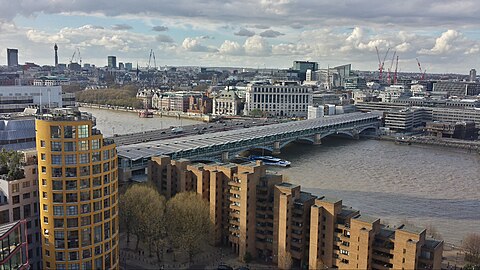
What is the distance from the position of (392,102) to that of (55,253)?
61481 millimetres

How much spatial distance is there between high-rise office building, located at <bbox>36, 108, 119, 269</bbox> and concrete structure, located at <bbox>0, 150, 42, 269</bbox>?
41.8 inches

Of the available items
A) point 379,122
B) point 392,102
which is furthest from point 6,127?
point 392,102

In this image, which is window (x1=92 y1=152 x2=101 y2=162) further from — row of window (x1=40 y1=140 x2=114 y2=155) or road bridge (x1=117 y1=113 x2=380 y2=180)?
road bridge (x1=117 y1=113 x2=380 y2=180)

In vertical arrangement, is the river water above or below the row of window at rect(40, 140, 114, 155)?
below

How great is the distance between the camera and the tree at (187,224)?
50.7ft

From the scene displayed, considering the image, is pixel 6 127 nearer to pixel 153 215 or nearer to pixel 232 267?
pixel 153 215

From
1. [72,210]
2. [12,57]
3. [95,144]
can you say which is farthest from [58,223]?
[12,57]

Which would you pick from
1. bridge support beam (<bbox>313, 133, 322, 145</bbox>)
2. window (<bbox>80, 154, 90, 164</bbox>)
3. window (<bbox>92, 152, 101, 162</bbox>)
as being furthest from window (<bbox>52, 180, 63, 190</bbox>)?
bridge support beam (<bbox>313, 133, 322, 145</bbox>)

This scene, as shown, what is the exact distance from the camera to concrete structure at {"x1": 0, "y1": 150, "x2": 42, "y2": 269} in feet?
42.7

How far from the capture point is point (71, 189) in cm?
1241

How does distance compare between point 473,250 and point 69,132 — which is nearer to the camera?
point 69,132

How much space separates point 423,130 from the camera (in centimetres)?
5353

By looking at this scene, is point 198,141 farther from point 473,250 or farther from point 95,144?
point 473,250

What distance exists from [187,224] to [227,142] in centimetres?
1583
